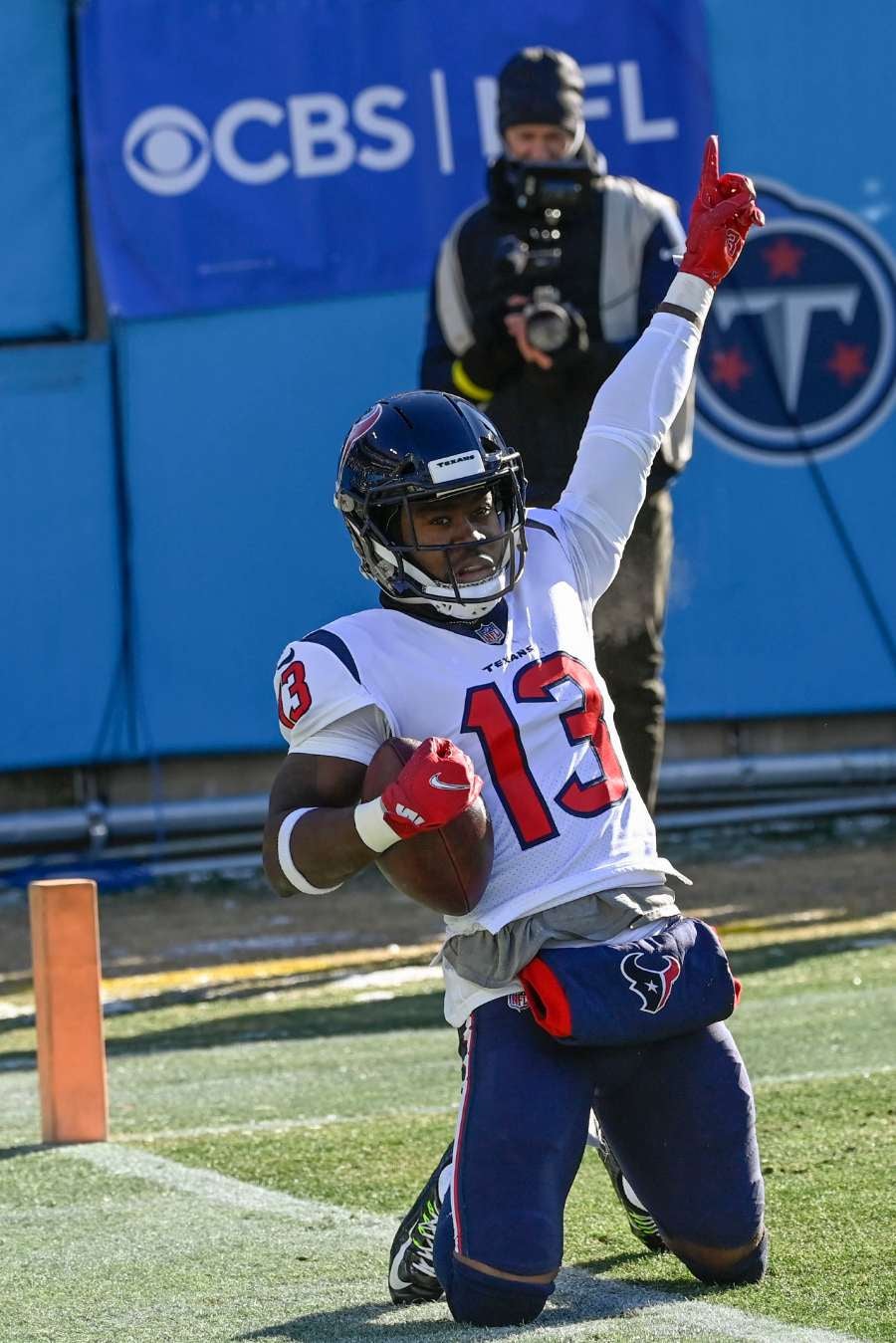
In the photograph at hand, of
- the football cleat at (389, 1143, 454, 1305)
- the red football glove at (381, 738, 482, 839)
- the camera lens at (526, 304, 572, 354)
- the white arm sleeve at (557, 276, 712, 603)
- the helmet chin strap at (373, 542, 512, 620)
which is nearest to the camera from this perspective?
the red football glove at (381, 738, 482, 839)

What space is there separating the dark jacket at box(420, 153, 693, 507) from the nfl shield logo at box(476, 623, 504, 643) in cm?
219

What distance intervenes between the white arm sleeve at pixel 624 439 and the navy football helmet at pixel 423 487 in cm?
21

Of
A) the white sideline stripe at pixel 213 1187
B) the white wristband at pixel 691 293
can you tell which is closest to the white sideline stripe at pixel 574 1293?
the white sideline stripe at pixel 213 1187

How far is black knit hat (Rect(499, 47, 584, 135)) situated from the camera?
5832 mm

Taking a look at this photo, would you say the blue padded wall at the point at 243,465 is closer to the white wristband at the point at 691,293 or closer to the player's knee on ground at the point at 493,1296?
the white wristband at the point at 691,293

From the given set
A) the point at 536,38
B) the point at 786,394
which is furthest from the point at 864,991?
the point at 536,38

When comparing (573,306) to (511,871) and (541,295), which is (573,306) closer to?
(541,295)

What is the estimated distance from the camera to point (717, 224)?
385 cm

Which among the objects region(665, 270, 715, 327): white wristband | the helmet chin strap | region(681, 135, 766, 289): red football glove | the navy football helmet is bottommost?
the helmet chin strap

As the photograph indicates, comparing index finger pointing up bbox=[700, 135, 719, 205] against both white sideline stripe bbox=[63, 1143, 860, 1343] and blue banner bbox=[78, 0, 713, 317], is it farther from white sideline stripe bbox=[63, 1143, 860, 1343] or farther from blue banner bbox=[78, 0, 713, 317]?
blue banner bbox=[78, 0, 713, 317]

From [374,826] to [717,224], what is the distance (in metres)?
1.37

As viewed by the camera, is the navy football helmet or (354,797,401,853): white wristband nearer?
(354,797,401,853): white wristband

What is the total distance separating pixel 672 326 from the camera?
3883 mm

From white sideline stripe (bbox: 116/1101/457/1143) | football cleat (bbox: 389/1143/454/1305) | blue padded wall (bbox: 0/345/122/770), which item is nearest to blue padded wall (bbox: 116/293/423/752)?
blue padded wall (bbox: 0/345/122/770)
